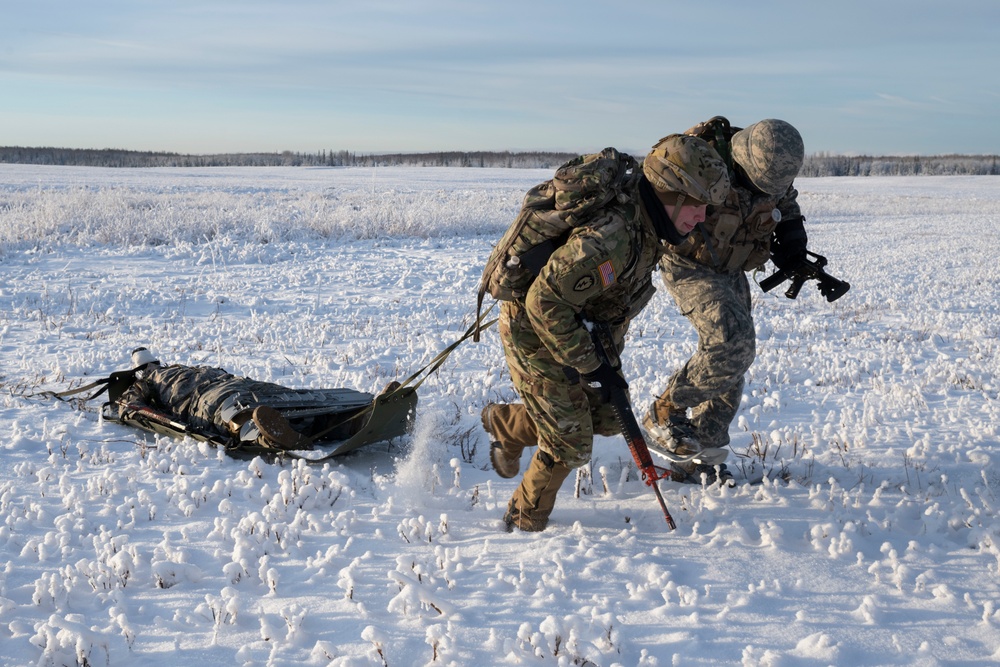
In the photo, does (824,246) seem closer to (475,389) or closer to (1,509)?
(475,389)

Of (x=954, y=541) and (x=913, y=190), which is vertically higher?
(x=913, y=190)

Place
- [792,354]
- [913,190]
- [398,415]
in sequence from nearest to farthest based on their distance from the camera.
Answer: [398,415], [792,354], [913,190]

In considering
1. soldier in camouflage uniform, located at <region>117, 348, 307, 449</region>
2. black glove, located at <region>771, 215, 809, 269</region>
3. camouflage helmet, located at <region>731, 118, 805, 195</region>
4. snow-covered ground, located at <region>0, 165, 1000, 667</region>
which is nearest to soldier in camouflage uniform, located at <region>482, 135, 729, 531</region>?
snow-covered ground, located at <region>0, 165, 1000, 667</region>

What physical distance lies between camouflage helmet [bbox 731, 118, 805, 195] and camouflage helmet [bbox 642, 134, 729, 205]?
3.04ft

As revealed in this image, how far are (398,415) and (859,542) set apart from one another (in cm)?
307

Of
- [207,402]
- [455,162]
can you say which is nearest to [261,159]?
[455,162]

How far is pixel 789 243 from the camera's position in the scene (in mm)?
5270

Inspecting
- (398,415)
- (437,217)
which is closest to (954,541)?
(398,415)

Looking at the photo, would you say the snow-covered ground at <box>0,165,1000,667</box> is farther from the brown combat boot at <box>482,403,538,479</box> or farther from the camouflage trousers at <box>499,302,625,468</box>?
the camouflage trousers at <box>499,302,625,468</box>

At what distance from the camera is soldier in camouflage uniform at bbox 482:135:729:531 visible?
12.5 feet

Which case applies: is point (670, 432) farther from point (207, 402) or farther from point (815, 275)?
point (207, 402)

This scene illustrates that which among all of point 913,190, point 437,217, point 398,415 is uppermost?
point 913,190

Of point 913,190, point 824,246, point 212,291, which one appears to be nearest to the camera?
point 212,291

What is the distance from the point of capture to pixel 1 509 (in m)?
4.56
